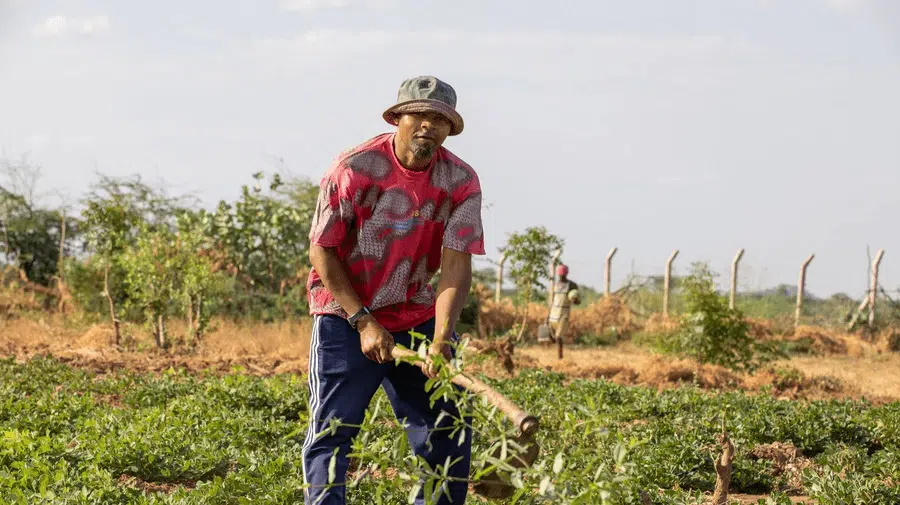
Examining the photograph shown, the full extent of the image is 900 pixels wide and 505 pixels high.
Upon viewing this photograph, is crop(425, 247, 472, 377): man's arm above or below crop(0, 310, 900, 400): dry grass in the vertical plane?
above

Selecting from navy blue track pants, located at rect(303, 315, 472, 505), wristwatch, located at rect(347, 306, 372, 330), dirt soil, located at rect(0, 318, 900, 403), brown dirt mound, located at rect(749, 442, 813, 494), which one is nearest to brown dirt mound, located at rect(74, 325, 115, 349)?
dirt soil, located at rect(0, 318, 900, 403)

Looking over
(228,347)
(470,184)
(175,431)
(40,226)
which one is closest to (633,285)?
(228,347)

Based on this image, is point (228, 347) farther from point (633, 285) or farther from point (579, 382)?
point (633, 285)

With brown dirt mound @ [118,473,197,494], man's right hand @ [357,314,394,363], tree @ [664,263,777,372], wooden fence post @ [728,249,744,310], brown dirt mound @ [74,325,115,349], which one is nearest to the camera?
man's right hand @ [357,314,394,363]

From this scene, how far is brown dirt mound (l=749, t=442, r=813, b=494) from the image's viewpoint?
5.63 meters

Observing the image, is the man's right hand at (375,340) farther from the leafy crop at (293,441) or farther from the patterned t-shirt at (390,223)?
the leafy crop at (293,441)

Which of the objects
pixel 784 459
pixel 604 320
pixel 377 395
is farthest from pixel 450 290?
pixel 604 320

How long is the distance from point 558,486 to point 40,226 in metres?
17.7

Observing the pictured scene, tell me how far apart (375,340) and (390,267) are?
0.29m

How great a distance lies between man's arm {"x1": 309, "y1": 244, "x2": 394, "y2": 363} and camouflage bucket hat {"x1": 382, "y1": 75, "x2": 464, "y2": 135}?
0.56 meters

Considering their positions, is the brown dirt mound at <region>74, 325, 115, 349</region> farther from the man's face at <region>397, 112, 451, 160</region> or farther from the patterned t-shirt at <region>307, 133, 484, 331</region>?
the man's face at <region>397, 112, 451, 160</region>

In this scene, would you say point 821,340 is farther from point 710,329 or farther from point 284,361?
point 284,361

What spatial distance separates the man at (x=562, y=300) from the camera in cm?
1333

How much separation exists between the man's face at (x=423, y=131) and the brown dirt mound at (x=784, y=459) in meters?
3.27
